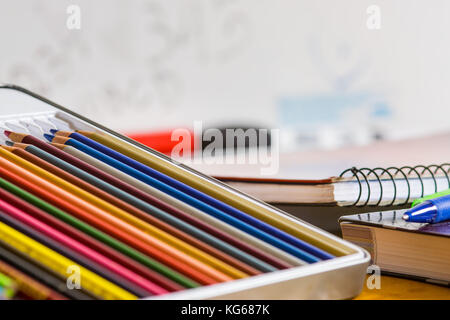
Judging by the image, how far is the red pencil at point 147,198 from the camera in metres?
0.27

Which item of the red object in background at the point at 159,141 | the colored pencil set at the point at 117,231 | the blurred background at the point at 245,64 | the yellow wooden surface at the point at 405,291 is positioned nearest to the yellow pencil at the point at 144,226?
the colored pencil set at the point at 117,231

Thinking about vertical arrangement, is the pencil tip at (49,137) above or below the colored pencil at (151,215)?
above

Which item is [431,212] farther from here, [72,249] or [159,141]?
[159,141]

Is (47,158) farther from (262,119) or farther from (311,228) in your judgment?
(262,119)

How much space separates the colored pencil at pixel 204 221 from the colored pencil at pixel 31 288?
0.08 metres

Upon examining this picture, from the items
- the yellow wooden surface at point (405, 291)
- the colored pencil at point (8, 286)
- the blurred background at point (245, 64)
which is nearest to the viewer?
the colored pencil at point (8, 286)

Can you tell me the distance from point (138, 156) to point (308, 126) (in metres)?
2.12

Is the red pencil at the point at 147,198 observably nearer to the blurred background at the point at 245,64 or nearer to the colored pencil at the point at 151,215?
the colored pencil at the point at 151,215

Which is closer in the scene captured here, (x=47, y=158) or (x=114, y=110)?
(x=47, y=158)

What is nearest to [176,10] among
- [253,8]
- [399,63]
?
[253,8]

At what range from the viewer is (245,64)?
238cm

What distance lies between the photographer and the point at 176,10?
222cm

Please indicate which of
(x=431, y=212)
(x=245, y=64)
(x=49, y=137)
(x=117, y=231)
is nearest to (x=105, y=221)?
(x=117, y=231)

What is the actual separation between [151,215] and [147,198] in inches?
0.7
